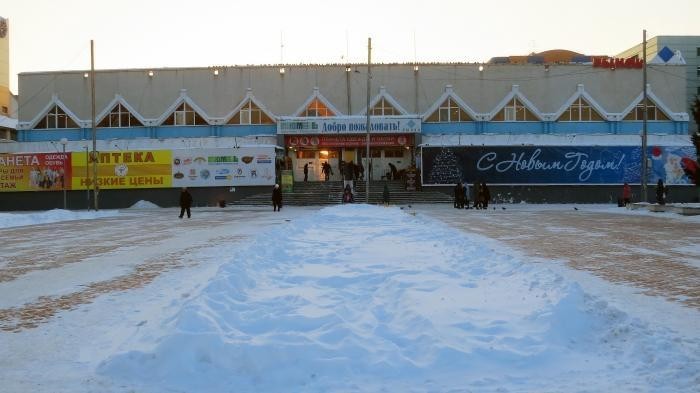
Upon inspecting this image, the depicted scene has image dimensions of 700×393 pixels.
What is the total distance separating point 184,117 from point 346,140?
13.5 metres

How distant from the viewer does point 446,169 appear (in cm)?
4053

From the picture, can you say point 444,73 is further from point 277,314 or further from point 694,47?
point 694,47

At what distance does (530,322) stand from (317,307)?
2231 mm

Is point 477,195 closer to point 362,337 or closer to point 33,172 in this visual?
point 362,337

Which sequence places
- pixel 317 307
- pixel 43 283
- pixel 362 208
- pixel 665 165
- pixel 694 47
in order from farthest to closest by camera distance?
pixel 694 47 → pixel 665 165 → pixel 362 208 → pixel 43 283 → pixel 317 307

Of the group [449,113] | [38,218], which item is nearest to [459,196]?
[449,113]

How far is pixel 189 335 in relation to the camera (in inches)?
196

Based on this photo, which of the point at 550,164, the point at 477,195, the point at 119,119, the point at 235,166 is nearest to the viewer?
the point at 477,195

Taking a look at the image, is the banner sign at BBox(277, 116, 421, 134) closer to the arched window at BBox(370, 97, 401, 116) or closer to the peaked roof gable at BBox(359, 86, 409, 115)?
the peaked roof gable at BBox(359, 86, 409, 115)

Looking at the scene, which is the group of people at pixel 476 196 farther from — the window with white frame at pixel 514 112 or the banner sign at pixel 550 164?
the window with white frame at pixel 514 112

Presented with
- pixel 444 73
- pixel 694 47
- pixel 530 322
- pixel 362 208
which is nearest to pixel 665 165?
pixel 444 73

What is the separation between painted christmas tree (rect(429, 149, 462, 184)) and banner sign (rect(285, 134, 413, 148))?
493cm

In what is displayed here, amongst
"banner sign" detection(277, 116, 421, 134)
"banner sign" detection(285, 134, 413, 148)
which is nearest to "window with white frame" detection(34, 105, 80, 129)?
"banner sign" detection(277, 116, 421, 134)

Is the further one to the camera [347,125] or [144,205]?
[347,125]
